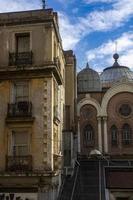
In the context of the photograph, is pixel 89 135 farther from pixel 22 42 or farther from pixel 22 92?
pixel 22 42

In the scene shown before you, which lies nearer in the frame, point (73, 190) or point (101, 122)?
point (73, 190)

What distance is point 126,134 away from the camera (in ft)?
123

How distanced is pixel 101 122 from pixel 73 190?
15600 mm

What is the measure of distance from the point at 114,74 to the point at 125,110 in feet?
26.6

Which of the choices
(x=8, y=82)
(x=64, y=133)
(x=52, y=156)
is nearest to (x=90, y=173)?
(x=64, y=133)

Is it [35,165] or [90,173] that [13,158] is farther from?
[90,173]

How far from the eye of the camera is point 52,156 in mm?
20312

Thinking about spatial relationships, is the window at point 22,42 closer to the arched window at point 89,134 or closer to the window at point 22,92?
the window at point 22,92

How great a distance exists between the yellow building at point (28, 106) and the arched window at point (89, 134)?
15.3 meters

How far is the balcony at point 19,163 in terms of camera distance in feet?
65.8

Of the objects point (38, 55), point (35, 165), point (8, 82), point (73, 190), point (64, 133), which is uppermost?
point (38, 55)

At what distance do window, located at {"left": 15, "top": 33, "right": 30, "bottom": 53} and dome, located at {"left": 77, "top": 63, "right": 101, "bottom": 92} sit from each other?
18.7 meters

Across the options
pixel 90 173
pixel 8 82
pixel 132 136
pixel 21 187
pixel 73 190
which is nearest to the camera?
pixel 21 187

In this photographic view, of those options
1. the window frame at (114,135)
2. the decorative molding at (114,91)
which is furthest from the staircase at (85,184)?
the decorative molding at (114,91)
